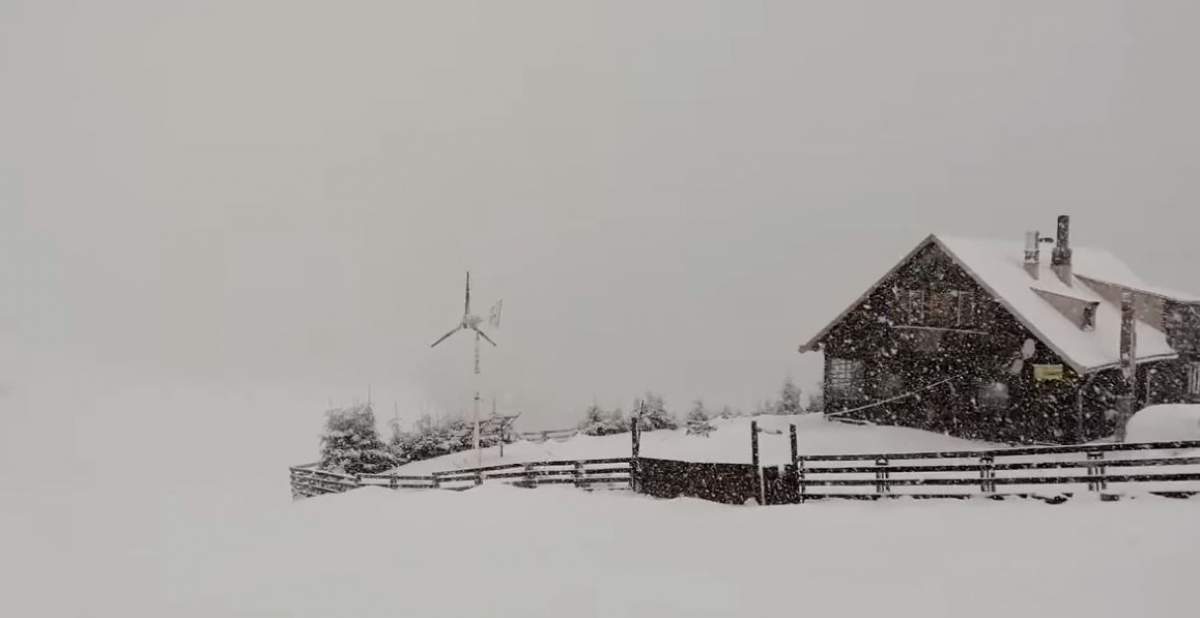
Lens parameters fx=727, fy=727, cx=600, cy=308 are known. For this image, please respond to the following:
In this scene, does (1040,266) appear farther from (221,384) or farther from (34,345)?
(34,345)

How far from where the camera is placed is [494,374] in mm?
115500

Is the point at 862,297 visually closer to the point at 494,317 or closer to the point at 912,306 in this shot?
the point at 912,306

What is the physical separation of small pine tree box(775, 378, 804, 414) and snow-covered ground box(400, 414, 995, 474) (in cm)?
891

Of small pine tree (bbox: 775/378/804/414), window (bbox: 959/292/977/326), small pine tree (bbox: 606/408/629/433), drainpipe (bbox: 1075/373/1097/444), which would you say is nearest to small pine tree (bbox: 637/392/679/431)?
small pine tree (bbox: 606/408/629/433)

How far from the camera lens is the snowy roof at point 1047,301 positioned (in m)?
24.8

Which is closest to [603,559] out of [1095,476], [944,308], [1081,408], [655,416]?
[1095,476]

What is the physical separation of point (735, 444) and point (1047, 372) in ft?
37.5

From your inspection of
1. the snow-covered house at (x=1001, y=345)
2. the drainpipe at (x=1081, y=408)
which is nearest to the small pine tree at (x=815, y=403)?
the snow-covered house at (x=1001, y=345)

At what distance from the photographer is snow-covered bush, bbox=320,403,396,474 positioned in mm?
32281

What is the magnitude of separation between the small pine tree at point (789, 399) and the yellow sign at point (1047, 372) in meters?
21.3

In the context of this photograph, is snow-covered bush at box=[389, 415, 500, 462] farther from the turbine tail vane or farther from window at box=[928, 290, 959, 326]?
window at box=[928, 290, 959, 326]

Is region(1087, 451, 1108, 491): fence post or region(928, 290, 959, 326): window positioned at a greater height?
region(928, 290, 959, 326): window

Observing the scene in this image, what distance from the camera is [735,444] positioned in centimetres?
2978

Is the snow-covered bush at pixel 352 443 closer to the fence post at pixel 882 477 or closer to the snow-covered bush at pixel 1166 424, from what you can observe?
the fence post at pixel 882 477
